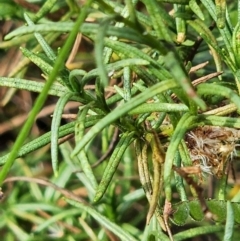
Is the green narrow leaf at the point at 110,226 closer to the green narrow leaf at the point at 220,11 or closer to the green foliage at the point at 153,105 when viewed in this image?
the green foliage at the point at 153,105

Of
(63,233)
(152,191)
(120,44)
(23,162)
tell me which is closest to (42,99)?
(120,44)

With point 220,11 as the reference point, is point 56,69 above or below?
below

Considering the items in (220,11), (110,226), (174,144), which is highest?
(220,11)

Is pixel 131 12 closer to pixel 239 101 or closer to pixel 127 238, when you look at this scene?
pixel 239 101

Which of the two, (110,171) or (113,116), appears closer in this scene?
(113,116)

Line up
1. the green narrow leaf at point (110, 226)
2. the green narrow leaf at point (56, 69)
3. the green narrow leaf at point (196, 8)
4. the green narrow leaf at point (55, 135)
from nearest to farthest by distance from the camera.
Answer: the green narrow leaf at point (56, 69)
the green narrow leaf at point (55, 135)
the green narrow leaf at point (196, 8)
the green narrow leaf at point (110, 226)

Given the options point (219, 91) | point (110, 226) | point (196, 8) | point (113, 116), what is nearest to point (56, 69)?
point (113, 116)

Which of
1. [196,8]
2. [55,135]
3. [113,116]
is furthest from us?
[196,8]

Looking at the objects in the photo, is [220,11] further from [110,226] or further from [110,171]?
[110,226]

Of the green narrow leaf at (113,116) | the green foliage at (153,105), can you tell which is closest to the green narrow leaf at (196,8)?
the green foliage at (153,105)

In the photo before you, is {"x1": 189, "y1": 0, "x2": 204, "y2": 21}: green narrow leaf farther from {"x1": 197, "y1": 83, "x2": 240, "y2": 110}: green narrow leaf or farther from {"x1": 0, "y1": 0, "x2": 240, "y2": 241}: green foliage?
{"x1": 197, "y1": 83, "x2": 240, "y2": 110}: green narrow leaf

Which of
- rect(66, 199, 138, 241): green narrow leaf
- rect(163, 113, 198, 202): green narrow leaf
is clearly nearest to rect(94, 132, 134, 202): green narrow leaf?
rect(163, 113, 198, 202): green narrow leaf
